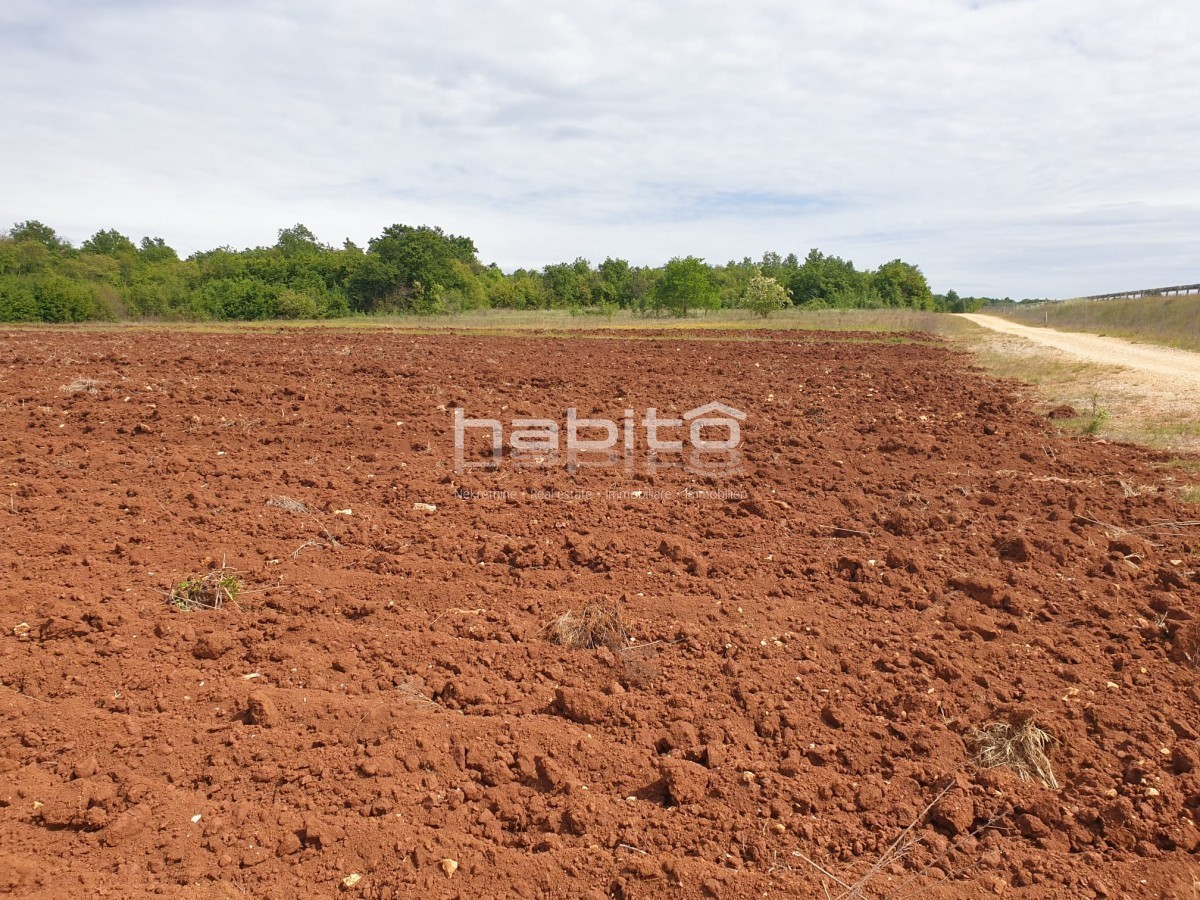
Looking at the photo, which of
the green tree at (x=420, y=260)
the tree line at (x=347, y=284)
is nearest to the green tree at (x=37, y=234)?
the tree line at (x=347, y=284)

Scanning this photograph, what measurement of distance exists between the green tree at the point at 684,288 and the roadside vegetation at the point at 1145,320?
22815mm

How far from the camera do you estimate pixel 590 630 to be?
4.24 metres

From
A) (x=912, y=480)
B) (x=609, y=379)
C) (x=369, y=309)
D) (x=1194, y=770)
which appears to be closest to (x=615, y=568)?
(x=1194, y=770)

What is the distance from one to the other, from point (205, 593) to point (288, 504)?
5.76 feet

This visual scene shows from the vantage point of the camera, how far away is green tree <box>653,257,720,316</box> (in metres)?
51.8

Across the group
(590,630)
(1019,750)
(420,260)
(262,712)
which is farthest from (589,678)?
(420,260)

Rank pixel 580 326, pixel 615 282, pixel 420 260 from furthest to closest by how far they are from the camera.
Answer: pixel 615 282
pixel 420 260
pixel 580 326

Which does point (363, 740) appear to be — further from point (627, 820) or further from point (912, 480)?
point (912, 480)

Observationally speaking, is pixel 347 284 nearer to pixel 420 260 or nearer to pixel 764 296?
pixel 420 260

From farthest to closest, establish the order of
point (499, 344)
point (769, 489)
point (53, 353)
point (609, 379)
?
1. point (499, 344)
2. point (53, 353)
3. point (609, 379)
4. point (769, 489)

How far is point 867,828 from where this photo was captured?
2.90 metres

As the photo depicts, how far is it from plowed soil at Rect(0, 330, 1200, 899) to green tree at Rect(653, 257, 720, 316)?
45.3 m

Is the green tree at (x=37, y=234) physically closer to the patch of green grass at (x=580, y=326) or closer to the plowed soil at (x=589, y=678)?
the patch of green grass at (x=580, y=326)

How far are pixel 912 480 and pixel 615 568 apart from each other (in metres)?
3.95
